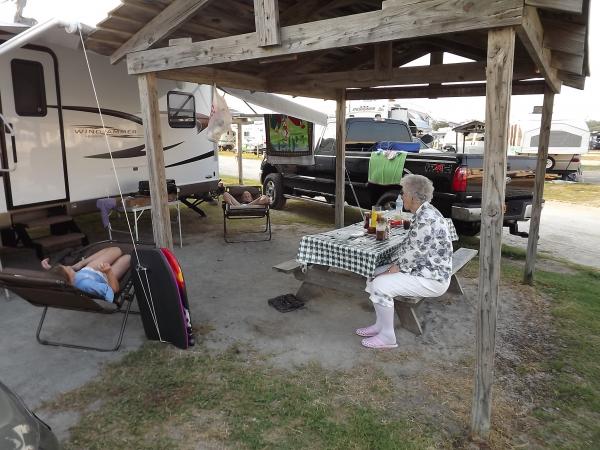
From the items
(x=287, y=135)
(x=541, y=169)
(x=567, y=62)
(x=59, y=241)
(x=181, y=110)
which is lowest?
(x=59, y=241)

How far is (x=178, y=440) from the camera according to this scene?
2.49 m

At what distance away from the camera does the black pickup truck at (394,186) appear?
19.7 ft

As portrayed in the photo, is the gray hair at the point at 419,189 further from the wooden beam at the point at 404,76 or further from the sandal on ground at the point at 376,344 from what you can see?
the wooden beam at the point at 404,76

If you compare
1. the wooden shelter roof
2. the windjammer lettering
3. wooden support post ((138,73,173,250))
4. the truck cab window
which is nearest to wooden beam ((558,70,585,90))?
the wooden shelter roof

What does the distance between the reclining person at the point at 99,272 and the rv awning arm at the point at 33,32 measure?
68.7 inches

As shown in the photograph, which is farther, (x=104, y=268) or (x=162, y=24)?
(x=162, y=24)

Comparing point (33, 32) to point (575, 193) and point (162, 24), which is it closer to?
point (162, 24)

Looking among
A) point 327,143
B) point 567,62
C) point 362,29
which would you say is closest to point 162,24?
point 362,29

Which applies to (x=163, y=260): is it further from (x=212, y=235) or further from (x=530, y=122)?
(x=530, y=122)

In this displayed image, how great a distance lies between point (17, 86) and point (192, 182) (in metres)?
3.17

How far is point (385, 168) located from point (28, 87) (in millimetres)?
4800

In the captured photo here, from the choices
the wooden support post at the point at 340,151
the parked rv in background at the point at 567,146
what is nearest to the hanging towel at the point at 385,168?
the wooden support post at the point at 340,151

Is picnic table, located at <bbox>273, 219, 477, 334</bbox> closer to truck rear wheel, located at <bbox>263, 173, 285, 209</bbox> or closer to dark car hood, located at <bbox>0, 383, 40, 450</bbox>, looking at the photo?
dark car hood, located at <bbox>0, 383, 40, 450</bbox>

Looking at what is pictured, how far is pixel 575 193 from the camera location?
12914 mm
